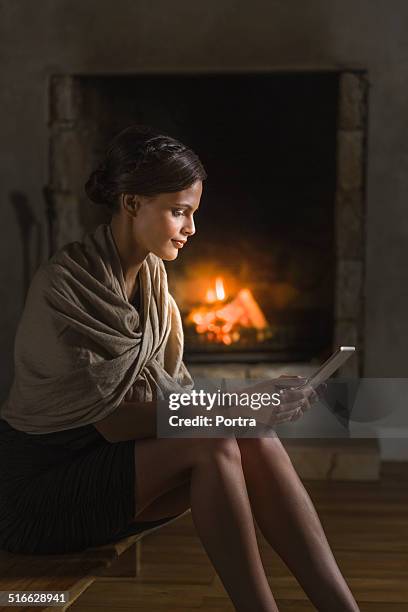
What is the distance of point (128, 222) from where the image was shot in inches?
67.8

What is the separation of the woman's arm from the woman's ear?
334 millimetres

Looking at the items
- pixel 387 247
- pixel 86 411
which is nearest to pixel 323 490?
pixel 387 247

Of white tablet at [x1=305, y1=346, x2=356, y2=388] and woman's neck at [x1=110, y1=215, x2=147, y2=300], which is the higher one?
woman's neck at [x1=110, y1=215, x2=147, y2=300]

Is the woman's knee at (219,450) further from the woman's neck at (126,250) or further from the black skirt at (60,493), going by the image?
the woman's neck at (126,250)

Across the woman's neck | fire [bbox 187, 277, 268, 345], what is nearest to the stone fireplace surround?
fire [bbox 187, 277, 268, 345]

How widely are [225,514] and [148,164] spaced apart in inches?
23.0

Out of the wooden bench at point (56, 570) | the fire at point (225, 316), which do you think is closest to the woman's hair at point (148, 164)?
the wooden bench at point (56, 570)

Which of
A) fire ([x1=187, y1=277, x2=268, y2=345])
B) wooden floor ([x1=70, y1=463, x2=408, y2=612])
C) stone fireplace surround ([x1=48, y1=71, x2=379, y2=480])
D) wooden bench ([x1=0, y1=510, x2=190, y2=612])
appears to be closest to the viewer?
wooden bench ([x1=0, y1=510, x2=190, y2=612])

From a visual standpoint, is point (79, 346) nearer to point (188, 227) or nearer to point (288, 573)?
point (188, 227)

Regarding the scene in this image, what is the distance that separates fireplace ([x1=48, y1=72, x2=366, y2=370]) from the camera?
144 inches

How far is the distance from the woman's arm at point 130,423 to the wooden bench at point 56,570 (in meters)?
0.19

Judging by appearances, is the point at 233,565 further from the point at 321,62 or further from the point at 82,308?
the point at 321,62

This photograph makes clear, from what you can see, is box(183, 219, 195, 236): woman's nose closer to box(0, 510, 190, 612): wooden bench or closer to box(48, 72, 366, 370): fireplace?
box(0, 510, 190, 612): wooden bench

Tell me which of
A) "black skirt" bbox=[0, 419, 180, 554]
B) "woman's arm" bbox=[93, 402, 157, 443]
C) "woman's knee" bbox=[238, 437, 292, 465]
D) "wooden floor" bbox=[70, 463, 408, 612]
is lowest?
"wooden floor" bbox=[70, 463, 408, 612]
